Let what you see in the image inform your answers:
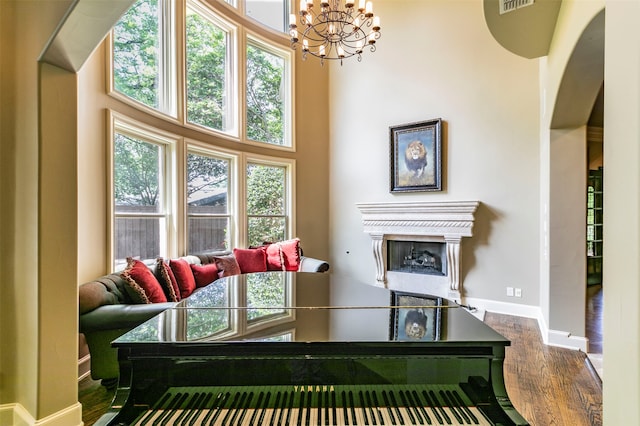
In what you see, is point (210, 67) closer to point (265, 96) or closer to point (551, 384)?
point (265, 96)

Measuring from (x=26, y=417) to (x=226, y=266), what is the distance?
2605 mm

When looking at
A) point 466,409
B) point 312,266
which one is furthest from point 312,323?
point 312,266

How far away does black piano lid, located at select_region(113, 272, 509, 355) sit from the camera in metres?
1.23

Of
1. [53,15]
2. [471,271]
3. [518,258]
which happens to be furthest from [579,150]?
[53,15]

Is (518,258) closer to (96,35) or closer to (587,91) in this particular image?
(587,91)

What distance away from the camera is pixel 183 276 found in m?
3.80

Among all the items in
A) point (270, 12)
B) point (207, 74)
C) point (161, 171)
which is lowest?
point (161, 171)

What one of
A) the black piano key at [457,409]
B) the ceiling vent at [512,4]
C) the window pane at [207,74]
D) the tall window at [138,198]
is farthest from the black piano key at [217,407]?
the window pane at [207,74]

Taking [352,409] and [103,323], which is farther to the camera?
[103,323]

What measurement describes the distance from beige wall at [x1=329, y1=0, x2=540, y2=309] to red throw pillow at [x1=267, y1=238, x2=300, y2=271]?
124 centimetres

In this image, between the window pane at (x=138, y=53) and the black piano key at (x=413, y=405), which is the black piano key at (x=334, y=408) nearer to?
the black piano key at (x=413, y=405)

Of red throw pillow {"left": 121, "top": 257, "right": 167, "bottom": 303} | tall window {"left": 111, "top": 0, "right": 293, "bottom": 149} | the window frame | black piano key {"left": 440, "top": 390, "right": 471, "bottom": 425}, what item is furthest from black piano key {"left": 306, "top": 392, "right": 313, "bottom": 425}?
tall window {"left": 111, "top": 0, "right": 293, "bottom": 149}

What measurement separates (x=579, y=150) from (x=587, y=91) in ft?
2.61

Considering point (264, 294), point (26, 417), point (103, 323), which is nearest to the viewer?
point (26, 417)
